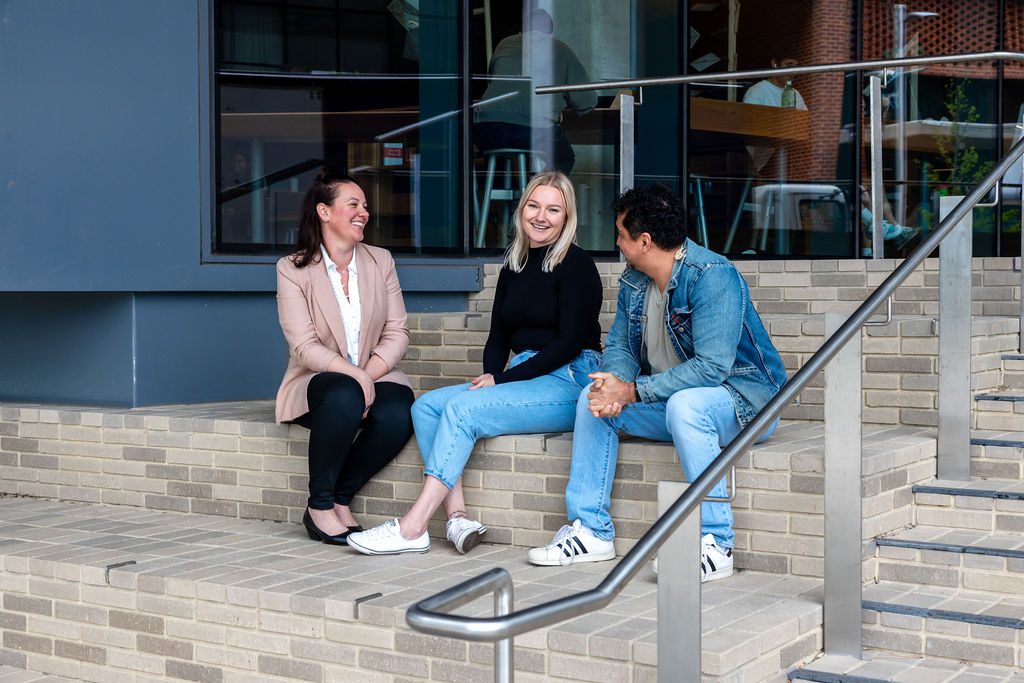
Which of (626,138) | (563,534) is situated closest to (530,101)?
(626,138)

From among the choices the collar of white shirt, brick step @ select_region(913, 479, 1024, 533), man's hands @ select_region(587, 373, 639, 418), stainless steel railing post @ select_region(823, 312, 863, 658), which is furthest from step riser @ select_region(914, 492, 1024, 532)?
the collar of white shirt

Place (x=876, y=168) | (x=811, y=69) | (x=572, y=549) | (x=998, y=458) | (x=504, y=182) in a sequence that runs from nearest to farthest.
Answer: (x=572, y=549), (x=998, y=458), (x=811, y=69), (x=876, y=168), (x=504, y=182)

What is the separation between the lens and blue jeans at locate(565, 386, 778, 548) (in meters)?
3.79

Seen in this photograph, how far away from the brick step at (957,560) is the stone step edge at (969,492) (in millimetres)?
114

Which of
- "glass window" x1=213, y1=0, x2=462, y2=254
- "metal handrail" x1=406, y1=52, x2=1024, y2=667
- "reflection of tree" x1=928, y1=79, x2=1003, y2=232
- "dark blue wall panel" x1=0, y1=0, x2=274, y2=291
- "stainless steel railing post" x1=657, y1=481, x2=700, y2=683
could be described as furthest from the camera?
"reflection of tree" x1=928, y1=79, x2=1003, y2=232

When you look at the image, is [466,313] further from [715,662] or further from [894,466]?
[715,662]

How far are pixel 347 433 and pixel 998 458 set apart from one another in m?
2.17

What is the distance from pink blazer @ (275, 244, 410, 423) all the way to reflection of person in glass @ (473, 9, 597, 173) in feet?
7.18

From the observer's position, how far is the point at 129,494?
5.31m

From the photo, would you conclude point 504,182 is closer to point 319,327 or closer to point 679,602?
point 319,327

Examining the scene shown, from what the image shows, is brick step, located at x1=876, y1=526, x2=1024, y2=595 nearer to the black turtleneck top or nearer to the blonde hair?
the black turtleneck top

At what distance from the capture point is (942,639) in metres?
3.45

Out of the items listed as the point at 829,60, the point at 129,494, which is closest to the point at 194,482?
the point at 129,494

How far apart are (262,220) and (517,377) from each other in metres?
2.21
